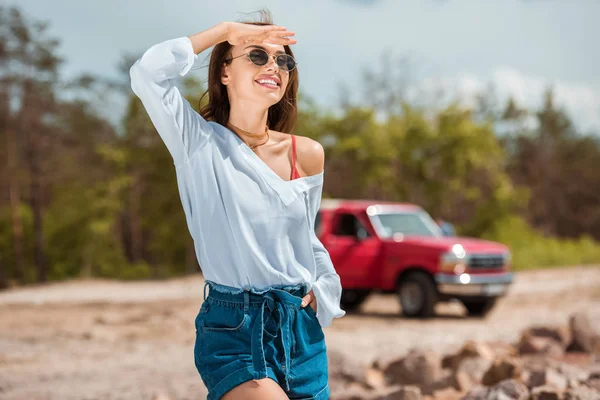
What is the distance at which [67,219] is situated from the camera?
1276 inches

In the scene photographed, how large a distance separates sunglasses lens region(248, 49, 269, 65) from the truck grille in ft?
33.8

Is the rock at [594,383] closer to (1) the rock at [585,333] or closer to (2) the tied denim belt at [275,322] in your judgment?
(1) the rock at [585,333]

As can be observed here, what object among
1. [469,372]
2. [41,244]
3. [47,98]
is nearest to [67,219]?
[41,244]

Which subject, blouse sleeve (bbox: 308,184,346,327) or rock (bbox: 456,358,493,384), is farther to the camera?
rock (bbox: 456,358,493,384)

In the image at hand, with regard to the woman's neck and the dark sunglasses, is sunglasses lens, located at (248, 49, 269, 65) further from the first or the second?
the woman's neck

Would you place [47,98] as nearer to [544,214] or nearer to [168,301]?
[168,301]

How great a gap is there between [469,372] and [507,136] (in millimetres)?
46302

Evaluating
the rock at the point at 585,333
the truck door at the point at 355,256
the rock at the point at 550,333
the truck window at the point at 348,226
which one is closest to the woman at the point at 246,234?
the rock at the point at 585,333

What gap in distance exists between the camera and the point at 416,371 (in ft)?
22.0

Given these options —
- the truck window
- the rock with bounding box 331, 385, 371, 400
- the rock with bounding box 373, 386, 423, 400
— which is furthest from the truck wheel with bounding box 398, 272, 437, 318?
the rock with bounding box 373, 386, 423, 400

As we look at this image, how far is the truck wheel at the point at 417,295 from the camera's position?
12516 millimetres

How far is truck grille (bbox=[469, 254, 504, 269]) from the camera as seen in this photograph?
12.6m

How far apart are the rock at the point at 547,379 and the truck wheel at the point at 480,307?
24.6ft

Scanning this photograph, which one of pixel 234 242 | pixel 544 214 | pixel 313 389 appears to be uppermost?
pixel 234 242
